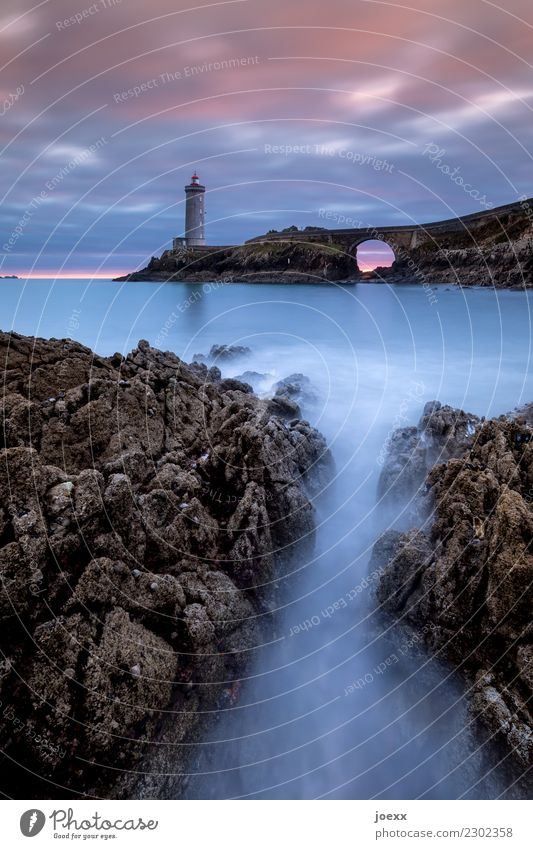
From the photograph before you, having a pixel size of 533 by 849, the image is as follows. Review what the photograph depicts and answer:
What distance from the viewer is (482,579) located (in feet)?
17.2

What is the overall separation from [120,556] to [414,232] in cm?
4541

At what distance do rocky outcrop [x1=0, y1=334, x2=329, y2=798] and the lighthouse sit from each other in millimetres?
26249

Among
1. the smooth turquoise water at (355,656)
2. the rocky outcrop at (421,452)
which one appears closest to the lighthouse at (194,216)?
the smooth turquoise water at (355,656)

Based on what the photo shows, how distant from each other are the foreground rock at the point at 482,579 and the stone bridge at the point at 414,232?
28684mm

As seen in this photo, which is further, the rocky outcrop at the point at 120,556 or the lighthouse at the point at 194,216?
the lighthouse at the point at 194,216

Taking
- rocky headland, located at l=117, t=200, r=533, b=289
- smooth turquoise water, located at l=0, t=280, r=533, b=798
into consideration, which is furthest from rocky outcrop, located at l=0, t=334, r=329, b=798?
rocky headland, located at l=117, t=200, r=533, b=289

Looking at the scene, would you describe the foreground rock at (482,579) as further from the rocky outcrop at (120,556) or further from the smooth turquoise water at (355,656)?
the rocky outcrop at (120,556)

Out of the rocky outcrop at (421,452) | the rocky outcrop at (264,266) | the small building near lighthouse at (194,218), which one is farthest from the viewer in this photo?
the rocky outcrop at (264,266)

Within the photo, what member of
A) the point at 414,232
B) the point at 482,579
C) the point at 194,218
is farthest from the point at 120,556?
the point at 414,232

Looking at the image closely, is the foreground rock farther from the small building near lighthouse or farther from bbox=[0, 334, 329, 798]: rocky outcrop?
the small building near lighthouse

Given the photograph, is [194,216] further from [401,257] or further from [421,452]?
[421,452]

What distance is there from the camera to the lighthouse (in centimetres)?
3192

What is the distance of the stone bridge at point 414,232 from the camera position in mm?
34750

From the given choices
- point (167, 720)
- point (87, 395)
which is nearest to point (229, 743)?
point (167, 720)
